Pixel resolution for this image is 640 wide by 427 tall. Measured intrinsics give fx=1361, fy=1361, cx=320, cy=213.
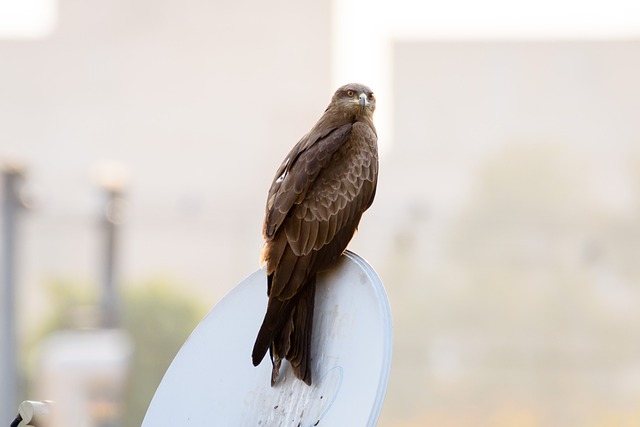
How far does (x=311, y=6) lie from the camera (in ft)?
98.7

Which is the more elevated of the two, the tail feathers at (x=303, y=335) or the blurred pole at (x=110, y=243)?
the tail feathers at (x=303, y=335)

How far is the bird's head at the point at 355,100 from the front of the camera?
17.4 ft

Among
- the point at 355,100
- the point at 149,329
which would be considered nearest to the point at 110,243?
the point at 149,329

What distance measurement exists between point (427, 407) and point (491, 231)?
3.93 m

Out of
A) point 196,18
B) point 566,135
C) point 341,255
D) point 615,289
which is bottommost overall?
point 615,289

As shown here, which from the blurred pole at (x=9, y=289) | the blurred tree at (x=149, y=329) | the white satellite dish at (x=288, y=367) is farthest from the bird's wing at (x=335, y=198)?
the blurred tree at (x=149, y=329)

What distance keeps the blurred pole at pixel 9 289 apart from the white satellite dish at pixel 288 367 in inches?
320

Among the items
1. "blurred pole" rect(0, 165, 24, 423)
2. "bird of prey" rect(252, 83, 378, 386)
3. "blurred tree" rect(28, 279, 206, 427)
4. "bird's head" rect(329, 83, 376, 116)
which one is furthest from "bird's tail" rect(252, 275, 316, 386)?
"blurred tree" rect(28, 279, 206, 427)

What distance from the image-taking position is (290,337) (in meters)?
4.11

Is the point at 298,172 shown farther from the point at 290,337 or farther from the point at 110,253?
the point at 110,253

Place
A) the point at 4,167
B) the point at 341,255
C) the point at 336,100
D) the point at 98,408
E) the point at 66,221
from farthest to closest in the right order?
1. the point at 66,221
2. the point at 98,408
3. the point at 4,167
4. the point at 336,100
5. the point at 341,255

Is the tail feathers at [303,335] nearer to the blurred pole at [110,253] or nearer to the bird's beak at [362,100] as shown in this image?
the bird's beak at [362,100]

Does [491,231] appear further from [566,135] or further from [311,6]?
[311,6]

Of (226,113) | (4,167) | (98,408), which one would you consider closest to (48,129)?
(226,113)
